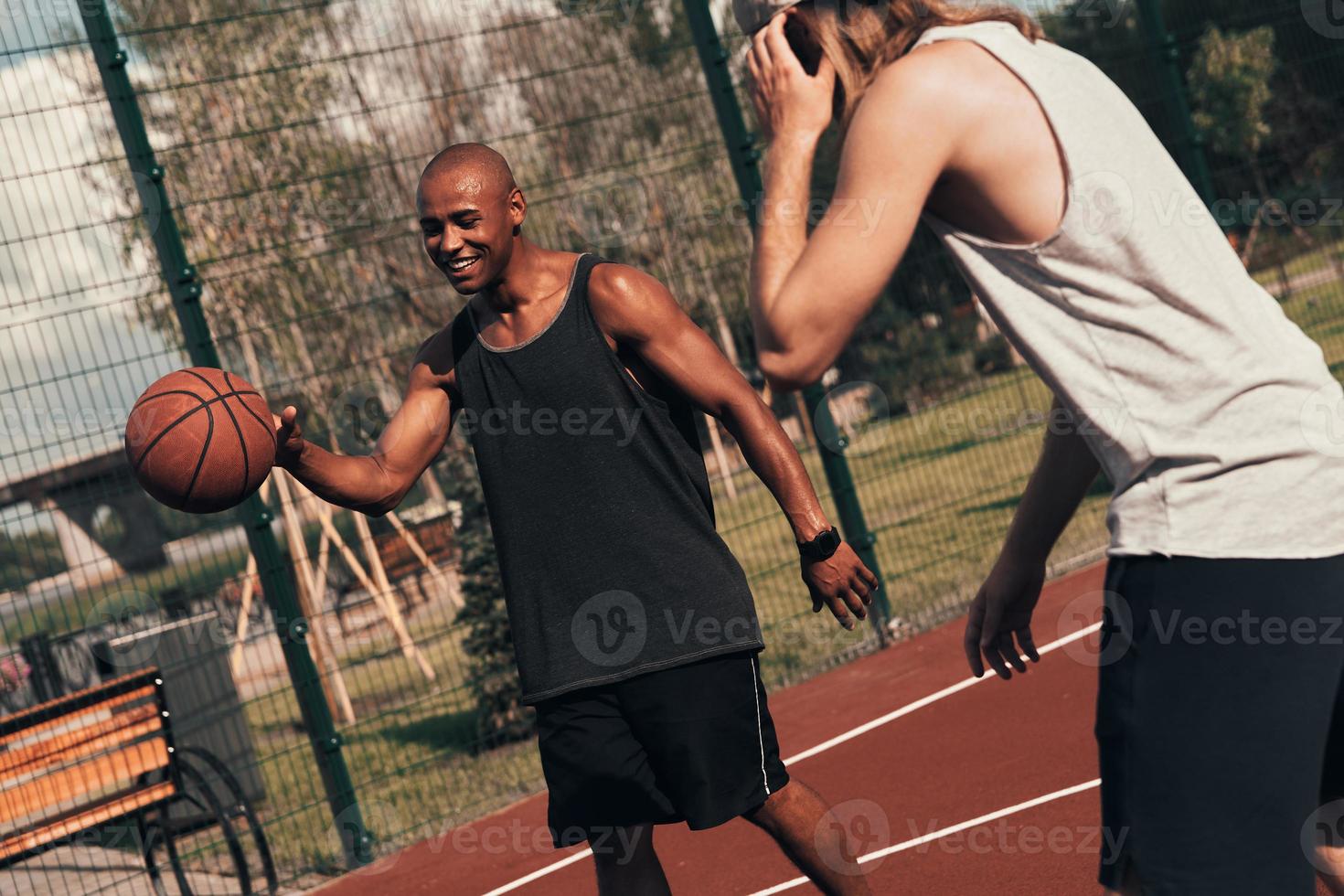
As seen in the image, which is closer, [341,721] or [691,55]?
[341,721]

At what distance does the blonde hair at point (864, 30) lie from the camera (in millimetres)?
1911

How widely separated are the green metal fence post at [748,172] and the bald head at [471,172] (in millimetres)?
3957

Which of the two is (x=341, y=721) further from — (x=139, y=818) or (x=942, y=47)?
(x=942, y=47)

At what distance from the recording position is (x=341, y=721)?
7.26 metres

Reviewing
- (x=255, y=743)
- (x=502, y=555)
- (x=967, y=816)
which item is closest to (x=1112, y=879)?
(x=502, y=555)

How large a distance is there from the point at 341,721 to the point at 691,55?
15.0 feet

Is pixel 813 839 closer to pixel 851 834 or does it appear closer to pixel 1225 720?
pixel 851 834

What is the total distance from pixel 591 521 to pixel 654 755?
0.60 meters

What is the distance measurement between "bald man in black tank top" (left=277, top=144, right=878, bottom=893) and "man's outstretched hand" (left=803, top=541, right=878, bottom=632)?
0.03 meters

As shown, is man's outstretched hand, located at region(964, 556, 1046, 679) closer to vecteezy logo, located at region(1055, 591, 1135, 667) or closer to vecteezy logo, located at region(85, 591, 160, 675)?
vecteezy logo, located at region(1055, 591, 1135, 667)

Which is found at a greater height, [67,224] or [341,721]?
[67,224]

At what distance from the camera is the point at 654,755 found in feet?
11.4

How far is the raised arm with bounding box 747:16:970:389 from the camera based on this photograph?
5.86 ft

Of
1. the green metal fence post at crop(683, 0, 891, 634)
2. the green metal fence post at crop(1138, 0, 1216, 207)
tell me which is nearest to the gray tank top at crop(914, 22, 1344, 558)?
the green metal fence post at crop(683, 0, 891, 634)
